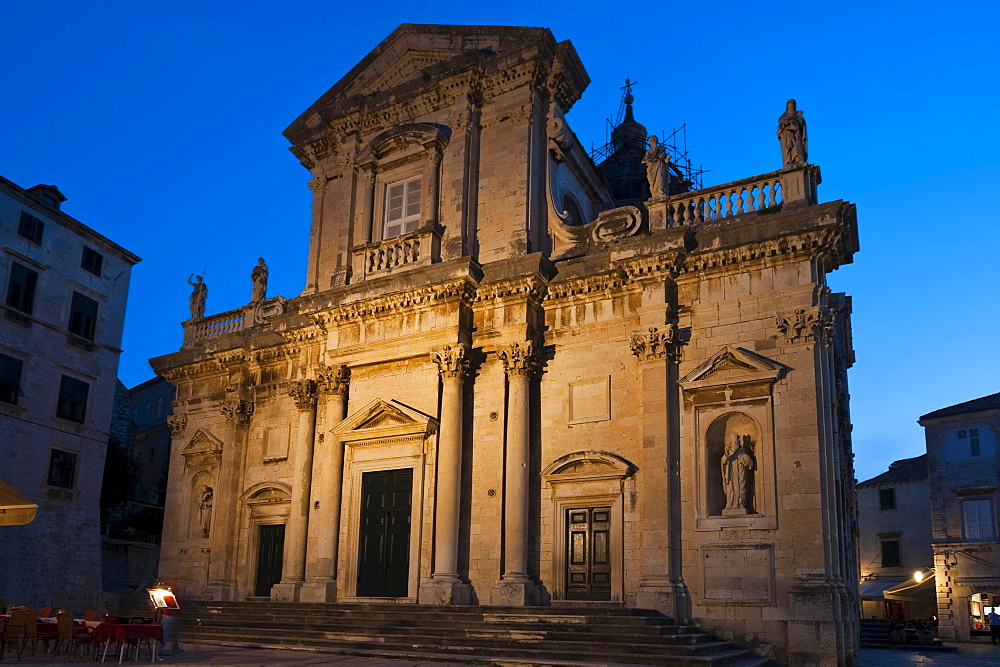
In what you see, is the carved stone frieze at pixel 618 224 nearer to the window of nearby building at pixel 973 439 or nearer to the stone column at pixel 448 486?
Answer: the stone column at pixel 448 486

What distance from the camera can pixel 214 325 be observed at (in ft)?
81.0

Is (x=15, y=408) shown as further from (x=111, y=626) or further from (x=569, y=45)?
(x=569, y=45)

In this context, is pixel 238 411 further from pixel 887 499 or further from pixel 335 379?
pixel 887 499

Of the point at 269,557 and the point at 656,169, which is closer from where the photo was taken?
the point at 656,169

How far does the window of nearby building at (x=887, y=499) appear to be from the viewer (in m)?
40.3

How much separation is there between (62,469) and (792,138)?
75.2 feet

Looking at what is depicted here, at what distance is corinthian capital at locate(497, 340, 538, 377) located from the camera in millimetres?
17734

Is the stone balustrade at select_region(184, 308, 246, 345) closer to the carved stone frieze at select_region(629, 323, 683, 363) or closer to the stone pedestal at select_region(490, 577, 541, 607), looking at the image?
the stone pedestal at select_region(490, 577, 541, 607)

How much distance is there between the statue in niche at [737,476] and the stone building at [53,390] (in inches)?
776

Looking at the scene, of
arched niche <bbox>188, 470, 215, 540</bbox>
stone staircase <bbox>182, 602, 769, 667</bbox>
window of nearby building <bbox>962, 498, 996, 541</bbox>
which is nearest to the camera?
stone staircase <bbox>182, 602, 769, 667</bbox>

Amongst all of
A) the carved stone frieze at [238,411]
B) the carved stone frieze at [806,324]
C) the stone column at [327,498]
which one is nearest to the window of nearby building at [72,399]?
the carved stone frieze at [238,411]

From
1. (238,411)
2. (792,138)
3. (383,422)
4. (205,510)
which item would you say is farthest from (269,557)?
(792,138)

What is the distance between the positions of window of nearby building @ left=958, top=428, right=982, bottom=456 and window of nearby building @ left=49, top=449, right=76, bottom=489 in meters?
32.9

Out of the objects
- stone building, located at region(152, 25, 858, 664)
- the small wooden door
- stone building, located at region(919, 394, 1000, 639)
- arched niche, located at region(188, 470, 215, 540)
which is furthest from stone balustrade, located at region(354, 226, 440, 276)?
stone building, located at region(919, 394, 1000, 639)
